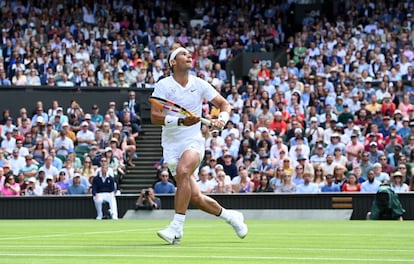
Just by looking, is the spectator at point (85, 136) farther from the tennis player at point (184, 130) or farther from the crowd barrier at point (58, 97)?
the tennis player at point (184, 130)

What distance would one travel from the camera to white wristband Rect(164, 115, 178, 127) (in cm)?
1096

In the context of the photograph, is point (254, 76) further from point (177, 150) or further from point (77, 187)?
point (177, 150)

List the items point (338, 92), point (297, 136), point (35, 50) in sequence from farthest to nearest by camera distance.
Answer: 1. point (35, 50)
2. point (338, 92)
3. point (297, 136)

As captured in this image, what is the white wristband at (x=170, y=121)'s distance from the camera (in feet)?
35.9

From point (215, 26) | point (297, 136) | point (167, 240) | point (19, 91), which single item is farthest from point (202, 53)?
point (167, 240)

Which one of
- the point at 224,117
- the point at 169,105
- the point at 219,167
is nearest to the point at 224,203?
the point at 219,167

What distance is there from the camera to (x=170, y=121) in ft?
36.0

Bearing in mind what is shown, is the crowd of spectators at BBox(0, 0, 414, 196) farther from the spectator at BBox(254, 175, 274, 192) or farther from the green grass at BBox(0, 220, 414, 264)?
the green grass at BBox(0, 220, 414, 264)

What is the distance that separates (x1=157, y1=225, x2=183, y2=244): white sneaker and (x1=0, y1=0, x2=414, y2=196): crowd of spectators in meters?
12.4

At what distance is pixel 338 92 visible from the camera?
28.7m

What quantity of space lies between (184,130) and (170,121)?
11.5 inches

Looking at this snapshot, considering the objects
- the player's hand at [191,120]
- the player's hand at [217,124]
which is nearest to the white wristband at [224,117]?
the player's hand at [217,124]

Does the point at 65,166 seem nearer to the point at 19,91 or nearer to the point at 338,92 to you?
the point at 19,91

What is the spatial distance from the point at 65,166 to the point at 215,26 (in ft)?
41.2
